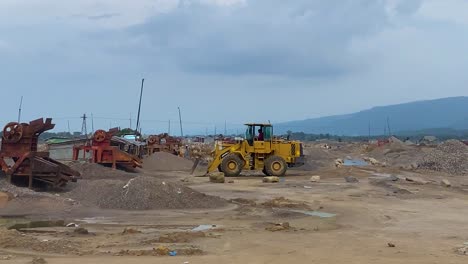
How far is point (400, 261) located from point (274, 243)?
8.79 ft

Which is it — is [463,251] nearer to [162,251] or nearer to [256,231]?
[256,231]

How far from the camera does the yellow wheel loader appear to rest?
32.3 metres

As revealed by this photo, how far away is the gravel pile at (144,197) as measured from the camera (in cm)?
1786

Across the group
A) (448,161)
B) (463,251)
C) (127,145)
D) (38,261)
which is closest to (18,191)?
(38,261)

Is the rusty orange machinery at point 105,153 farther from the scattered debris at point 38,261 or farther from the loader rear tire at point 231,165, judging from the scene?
the scattered debris at point 38,261

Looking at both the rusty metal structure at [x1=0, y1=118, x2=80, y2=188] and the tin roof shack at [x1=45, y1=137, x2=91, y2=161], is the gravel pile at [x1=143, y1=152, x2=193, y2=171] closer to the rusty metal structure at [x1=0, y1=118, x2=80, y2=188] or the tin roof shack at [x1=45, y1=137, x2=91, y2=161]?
the tin roof shack at [x1=45, y1=137, x2=91, y2=161]

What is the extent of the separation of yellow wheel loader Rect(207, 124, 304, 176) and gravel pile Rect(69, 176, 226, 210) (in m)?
12.9

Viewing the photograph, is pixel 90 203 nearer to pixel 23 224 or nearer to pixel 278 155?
pixel 23 224

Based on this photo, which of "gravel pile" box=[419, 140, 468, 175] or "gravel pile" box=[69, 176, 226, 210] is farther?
"gravel pile" box=[419, 140, 468, 175]

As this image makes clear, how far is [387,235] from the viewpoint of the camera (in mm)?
13352

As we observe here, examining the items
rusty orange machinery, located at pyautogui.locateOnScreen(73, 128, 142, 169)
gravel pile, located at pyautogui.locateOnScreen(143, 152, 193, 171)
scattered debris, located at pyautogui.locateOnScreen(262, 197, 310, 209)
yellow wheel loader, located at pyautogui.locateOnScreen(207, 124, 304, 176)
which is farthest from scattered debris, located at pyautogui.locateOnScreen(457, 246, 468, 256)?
gravel pile, located at pyautogui.locateOnScreen(143, 152, 193, 171)

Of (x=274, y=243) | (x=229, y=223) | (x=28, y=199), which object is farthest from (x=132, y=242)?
(x=28, y=199)

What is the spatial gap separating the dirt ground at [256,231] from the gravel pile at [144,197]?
427 millimetres

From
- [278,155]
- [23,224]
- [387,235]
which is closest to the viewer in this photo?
[387,235]
